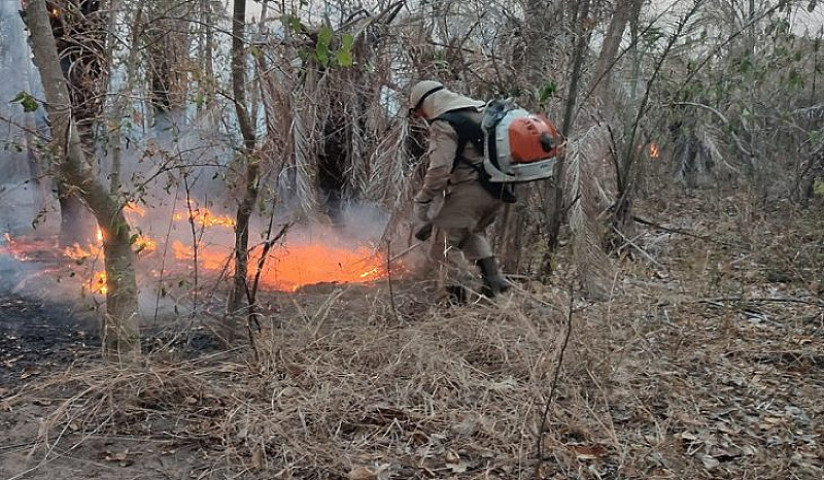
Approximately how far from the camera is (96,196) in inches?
160

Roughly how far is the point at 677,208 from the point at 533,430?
9.94 metres

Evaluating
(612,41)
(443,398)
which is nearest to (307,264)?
(612,41)

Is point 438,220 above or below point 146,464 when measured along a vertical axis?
above

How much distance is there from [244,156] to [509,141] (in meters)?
1.91

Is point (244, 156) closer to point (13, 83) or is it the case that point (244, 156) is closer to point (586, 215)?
point (586, 215)

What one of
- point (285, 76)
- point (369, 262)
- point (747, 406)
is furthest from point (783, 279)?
point (285, 76)

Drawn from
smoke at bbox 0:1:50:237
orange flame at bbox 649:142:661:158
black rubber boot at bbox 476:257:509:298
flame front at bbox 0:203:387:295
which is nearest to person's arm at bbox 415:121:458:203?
black rubber boot at bbox 476:257:509:298

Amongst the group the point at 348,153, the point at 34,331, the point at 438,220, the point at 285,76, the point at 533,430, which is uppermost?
the point at 285,76

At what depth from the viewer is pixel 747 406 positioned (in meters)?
3.85

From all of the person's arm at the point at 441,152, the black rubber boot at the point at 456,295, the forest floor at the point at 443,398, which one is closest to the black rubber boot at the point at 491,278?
the black rubber boot at the point at 456,295

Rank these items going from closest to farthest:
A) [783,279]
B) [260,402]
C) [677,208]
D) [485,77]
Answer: [260,402], [485,77], [783,279], [677,208]

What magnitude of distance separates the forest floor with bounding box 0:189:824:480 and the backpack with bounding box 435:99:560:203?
0.95 metres

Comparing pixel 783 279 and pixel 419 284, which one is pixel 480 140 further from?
pixel 783 279

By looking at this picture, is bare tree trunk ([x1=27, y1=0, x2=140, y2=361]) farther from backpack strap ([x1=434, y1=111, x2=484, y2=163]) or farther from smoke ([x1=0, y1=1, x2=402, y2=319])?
backpack strap ([x1=434, y1=111, x2=484, y2=163])
